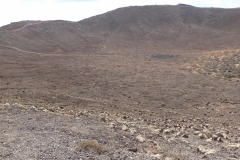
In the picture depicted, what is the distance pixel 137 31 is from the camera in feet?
219

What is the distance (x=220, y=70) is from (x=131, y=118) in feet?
54.4

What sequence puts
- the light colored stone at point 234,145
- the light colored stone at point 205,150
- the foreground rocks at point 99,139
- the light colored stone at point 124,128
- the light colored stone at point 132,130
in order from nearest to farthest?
the foreground rocks at point 99,139 → the light colored stone at point 205,150 → the light colored stone at point 234,145 → the light colored stone at point 132,130 → the light colored stone at point 124,128

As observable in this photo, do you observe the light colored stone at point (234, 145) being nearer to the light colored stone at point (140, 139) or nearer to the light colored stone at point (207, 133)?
the light colored stone at point (207, 133)

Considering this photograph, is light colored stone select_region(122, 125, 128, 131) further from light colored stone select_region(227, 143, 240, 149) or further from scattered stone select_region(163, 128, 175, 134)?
light colored stone select_region(227, 143, 240, 149)

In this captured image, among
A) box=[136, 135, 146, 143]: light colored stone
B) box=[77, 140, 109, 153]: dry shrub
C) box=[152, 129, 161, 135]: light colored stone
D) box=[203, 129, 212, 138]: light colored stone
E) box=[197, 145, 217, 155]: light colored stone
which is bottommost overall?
box=[203, 129, 212, 138]: light colored stone

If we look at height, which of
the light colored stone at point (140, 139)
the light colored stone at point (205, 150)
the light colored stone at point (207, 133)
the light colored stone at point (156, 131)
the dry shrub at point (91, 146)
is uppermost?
the dry shrub at point (91, 146)

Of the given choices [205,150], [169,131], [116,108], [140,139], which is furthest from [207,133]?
[116,108]

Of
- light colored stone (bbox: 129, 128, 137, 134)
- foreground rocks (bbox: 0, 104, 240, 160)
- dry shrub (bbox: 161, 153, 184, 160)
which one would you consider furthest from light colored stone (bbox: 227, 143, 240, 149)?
light colored stone (bbox: 129, 128, 137, 134)

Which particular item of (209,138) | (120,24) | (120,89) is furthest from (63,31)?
(209,138)

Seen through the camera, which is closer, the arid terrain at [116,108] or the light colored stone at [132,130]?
the arid terrain at [116,108]

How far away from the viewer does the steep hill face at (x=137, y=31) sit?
48.9 m

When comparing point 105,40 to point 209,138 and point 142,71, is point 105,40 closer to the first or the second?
point 142,71

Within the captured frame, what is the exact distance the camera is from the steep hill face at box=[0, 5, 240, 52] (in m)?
48.9

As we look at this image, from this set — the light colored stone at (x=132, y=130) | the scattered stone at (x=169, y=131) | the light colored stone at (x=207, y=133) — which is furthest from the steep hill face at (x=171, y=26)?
the light colored stone at (x=132, y=130)
